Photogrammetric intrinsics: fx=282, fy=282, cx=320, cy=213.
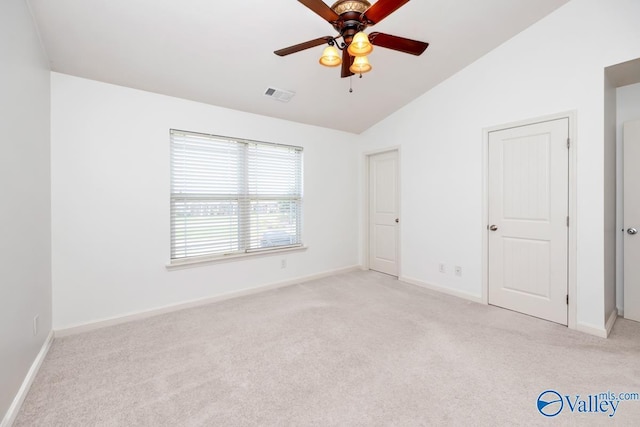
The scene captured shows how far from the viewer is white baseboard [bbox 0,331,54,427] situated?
1557mm

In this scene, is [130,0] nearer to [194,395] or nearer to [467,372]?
[194,395]

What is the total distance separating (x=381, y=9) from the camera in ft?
5.49

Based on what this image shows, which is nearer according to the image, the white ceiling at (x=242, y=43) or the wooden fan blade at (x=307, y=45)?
the wooden fan blade at (x=307, y=45)

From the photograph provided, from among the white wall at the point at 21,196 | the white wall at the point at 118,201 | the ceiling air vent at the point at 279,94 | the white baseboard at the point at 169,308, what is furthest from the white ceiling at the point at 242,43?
the white baseboard at the point at 169,308

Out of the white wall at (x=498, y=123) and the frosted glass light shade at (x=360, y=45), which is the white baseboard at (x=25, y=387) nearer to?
the frosted glass light shade at (x=360, y=45)

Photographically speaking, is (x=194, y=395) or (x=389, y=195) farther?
(x=389, y=195)

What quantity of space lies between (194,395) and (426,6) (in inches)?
137

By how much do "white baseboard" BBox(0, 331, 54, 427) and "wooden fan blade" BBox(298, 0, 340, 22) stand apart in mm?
2807

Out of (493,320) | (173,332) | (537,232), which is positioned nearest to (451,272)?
(493,320)

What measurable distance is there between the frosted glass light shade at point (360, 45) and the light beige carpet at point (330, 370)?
85.9 inches

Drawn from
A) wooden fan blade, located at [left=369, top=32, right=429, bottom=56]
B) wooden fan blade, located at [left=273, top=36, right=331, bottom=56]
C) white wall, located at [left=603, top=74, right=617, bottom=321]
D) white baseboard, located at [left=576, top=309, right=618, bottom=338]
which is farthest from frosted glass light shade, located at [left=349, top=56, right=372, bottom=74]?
white baseboard, located at [left=576, top=309, right=618, bottom=338]

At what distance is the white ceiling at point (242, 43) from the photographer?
7.20 ft

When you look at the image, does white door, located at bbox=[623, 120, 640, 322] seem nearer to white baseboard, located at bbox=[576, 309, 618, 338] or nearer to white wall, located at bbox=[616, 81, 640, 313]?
white wall, located at bbox=[616, 81, 640, 313]

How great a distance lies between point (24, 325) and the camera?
73.6 inches
